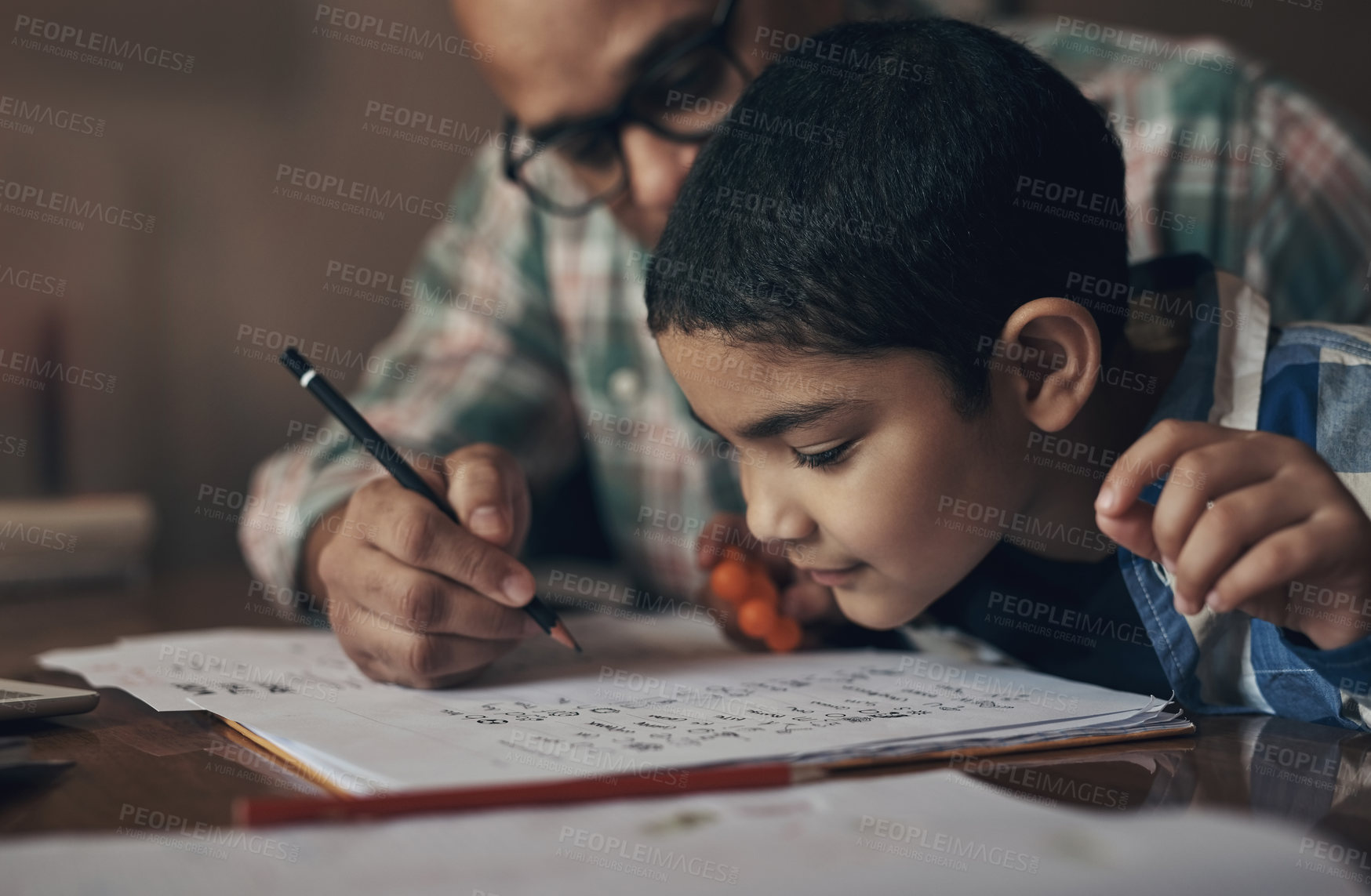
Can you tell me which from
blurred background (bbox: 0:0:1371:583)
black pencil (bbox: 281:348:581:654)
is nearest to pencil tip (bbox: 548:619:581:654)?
black pencil (bbox: 281:348:581:654)

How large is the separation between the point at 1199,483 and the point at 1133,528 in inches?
1.9

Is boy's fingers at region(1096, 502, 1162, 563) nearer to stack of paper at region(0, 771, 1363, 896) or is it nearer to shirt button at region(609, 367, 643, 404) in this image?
stack of paper at region(0, 771, 1363, 896)

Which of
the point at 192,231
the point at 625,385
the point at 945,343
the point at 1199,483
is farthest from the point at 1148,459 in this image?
the point at 192,231

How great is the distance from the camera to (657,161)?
1021mm

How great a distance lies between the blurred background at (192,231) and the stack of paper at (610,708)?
0.94 metres

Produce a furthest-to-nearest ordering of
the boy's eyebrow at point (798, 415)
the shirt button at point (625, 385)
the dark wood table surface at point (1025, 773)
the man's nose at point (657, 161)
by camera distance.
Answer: the shirt button at point (625, 385) < the man's nose at point (657, 161) < the boy's eyebrow at point (798, 415) < the dark wood table surface at point (1025, 773)

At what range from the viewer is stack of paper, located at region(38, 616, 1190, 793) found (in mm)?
556

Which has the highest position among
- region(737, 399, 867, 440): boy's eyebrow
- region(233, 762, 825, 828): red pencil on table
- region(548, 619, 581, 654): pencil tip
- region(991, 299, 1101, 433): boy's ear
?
region(991, 299, 1101, 433): boy's ear

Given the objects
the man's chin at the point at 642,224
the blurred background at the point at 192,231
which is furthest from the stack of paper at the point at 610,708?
the blurred background at the point at 192,231

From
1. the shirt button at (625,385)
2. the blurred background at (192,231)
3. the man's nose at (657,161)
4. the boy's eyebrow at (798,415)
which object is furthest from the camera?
the blurred background at (192,231)

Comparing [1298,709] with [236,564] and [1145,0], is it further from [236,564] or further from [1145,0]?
[1145,0]

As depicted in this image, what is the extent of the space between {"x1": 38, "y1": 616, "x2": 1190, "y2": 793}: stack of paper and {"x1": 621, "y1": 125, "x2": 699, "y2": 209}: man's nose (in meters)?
0.41

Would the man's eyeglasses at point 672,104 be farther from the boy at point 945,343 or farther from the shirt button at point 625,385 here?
the shirt button at point 625,385

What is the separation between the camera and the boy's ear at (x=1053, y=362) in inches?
29.9
